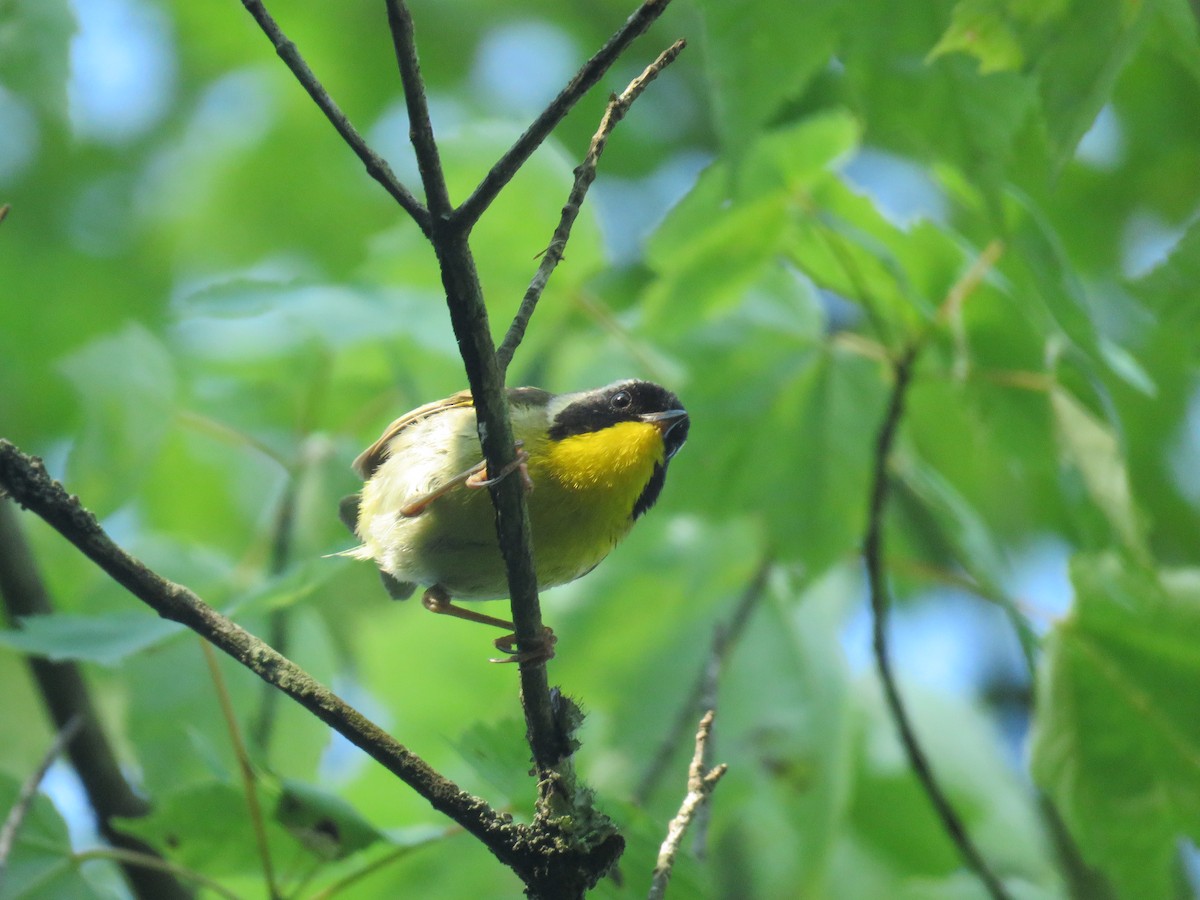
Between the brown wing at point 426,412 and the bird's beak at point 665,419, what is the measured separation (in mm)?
357

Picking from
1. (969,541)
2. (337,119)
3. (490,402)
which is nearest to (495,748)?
(490,402)

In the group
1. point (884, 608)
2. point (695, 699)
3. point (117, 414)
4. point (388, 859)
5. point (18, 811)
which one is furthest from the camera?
point (695, 699)

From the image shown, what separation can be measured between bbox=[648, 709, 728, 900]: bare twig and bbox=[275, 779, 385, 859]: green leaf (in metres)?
0.72

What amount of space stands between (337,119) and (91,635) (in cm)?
153

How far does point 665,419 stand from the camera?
3.57 meters

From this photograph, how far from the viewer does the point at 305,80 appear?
185cm

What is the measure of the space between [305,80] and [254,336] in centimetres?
316

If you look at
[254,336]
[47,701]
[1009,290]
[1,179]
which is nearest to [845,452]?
[1009,290]

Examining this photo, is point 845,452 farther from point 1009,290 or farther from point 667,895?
point 667,895

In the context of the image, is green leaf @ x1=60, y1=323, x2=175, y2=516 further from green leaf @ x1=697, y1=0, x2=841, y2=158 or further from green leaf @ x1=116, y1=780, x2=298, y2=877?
green leaf @ x1=697, y1=0, x2=841, y2=158

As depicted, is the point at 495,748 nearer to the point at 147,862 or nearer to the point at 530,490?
the point at 530,490

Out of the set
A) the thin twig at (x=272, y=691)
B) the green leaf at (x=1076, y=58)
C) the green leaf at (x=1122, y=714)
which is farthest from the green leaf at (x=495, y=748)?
the green leaf at (x=1122, y=714)

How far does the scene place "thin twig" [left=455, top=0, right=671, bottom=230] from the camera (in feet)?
5.91

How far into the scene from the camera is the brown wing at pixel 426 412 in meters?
3.59
